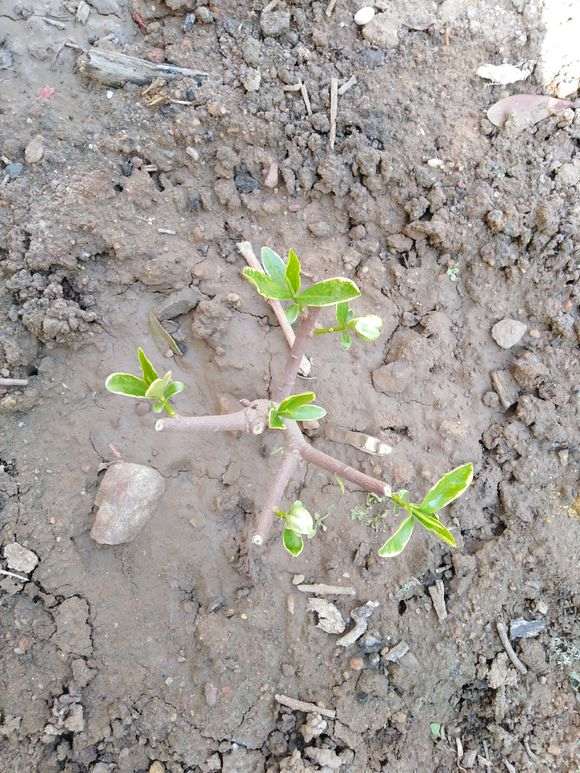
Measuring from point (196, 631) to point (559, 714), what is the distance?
A: 4.39 feet

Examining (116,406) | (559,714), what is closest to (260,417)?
(116,406)

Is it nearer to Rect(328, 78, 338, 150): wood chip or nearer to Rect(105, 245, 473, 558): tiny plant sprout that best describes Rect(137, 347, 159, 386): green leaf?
Rect(105, 245, 473, 558): tiny plant sprout

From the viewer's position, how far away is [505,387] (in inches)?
87.4

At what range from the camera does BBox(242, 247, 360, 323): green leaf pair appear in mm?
1451

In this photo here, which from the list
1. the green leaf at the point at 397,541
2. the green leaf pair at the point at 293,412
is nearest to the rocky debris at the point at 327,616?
the green leaf at the point at 397,541

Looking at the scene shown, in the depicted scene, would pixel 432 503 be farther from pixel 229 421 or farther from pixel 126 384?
pixel 126 384

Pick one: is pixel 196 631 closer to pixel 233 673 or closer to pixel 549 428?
pixel 233 673

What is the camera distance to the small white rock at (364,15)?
228 centimetres

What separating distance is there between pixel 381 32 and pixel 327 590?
6.83ft

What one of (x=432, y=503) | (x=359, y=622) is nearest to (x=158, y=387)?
(x=432, y=503)

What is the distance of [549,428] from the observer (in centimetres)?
218

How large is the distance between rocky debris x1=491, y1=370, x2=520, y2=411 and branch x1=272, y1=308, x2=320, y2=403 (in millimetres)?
832

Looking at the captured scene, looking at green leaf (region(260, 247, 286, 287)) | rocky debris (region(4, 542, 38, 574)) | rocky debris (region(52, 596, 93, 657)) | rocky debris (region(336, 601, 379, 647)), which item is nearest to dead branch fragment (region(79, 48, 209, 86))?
green leaf (region(260, 247, 286, 287))

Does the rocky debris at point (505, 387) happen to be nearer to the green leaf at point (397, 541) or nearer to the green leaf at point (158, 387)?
the green leaf at point (397, 541)
